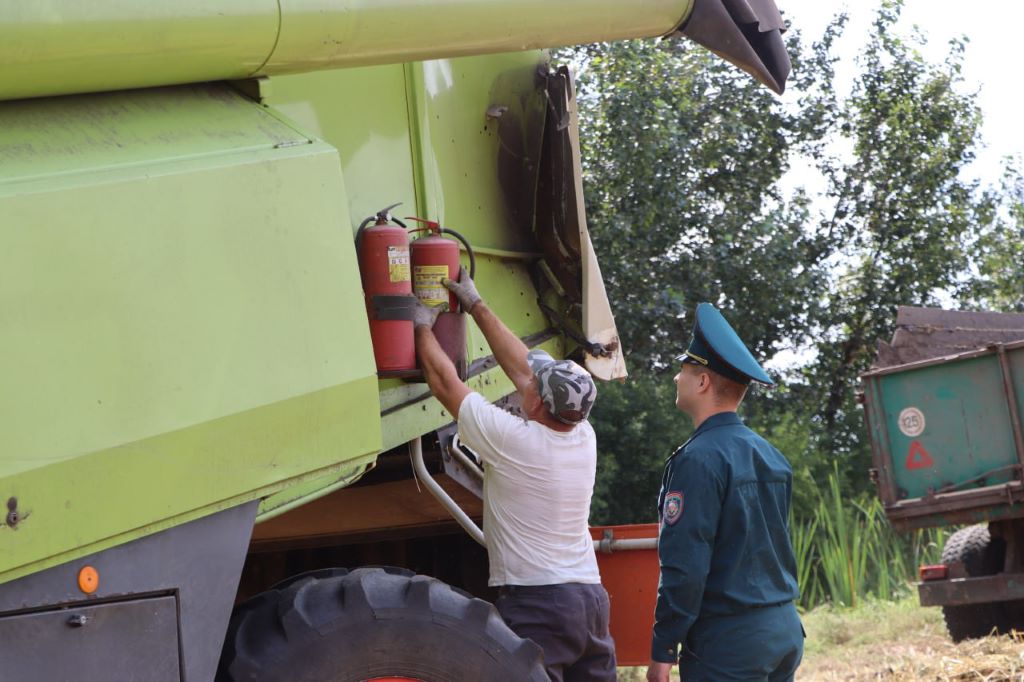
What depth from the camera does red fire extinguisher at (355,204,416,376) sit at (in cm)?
361

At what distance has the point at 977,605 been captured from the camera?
31.0 feet

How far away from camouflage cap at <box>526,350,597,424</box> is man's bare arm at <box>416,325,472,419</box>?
33 cm

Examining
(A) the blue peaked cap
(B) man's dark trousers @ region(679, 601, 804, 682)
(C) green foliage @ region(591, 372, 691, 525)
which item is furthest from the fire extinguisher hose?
(C) green foliage @ region(591, 372, 691, 525)

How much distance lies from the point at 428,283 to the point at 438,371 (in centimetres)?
26

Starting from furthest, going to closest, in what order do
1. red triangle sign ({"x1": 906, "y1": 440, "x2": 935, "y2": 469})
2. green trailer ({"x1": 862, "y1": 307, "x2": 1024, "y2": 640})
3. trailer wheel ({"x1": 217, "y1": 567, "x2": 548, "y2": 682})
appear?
red triangle sign ({"x1": 906, "y1": 440, "x2": 935, "y2": 469}) < green trailer ({"x1": 862, "y1": 307, "x2": 1024, "y2": 640}) < trailer wheel ({"x1": 217, "y1": 567, "x2": 548, "y2": 682})

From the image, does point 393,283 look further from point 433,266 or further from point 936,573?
point 936,573

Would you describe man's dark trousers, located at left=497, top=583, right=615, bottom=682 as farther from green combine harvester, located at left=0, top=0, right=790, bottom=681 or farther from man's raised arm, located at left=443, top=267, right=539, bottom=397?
man's raised arm, located at left=443, top=267, right=539, bottom=397

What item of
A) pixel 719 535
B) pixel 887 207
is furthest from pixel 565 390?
pixel 887 207

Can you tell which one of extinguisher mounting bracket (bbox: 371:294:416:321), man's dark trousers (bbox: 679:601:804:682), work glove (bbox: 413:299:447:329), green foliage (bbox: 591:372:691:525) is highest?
extinguisher mounting bracket (bbox: 371:294:416:321)

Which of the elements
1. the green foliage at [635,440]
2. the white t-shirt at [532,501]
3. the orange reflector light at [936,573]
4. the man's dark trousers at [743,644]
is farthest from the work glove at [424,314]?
the green foliage at [635,440]

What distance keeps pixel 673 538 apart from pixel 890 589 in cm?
1015

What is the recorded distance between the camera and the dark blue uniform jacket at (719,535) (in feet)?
11.9

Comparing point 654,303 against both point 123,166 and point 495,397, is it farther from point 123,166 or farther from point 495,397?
point 123,166

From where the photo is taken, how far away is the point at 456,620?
3.39m
